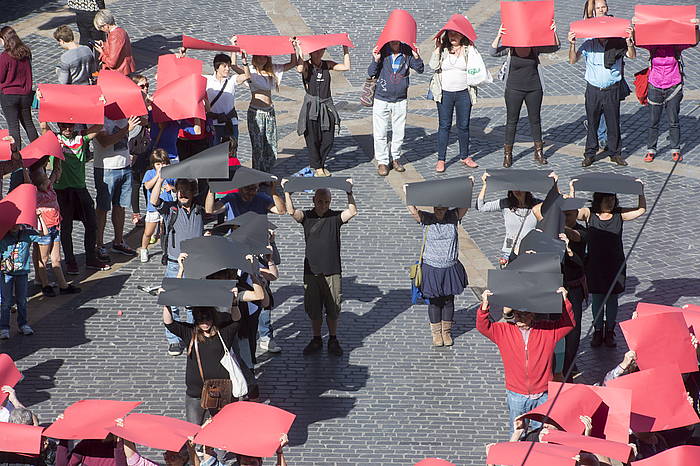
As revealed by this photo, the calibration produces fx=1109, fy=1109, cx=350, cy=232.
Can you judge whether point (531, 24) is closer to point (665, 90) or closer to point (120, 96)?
point (665, 90)

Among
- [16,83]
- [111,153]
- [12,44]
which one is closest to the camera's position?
[111,153]

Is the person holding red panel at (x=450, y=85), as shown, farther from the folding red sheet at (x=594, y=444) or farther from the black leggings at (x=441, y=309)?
the folding red sheet at (x=594, y=444)

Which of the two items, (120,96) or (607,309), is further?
A: (120,96)

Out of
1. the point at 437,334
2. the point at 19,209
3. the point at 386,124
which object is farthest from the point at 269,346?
the point at 386,124

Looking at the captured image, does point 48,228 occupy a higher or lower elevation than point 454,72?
lower

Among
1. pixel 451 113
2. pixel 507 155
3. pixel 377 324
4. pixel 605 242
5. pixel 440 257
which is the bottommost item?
pixel 377 324

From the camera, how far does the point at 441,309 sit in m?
10.7

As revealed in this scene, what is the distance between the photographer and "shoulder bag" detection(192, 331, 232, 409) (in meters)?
8.46

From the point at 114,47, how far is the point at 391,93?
4.16m

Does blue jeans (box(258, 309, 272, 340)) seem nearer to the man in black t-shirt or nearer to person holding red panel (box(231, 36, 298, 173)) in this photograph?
the man in black t-shirt

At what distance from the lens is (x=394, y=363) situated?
1047 cm

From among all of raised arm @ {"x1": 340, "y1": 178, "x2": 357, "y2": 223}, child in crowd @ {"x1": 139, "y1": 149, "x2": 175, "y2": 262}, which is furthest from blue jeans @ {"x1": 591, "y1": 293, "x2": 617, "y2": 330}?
child in crowd @ {"x1": 139, "y1": 149, "x2": 175, "y2": 262}

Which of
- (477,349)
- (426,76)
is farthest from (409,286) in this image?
(426,76)

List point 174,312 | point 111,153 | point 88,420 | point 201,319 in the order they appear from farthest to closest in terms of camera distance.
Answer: point 111,153, point 174,312, point 201,319, point 88,420
